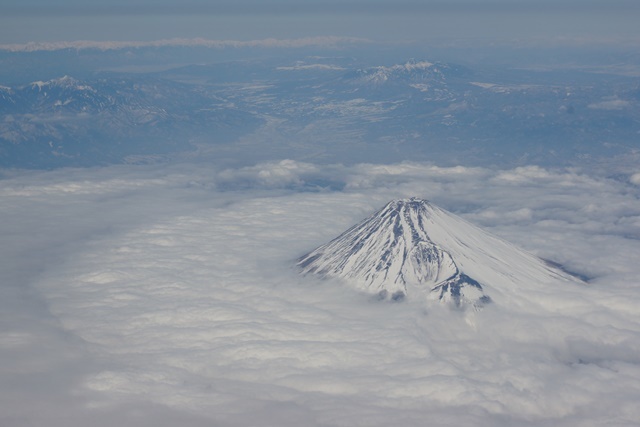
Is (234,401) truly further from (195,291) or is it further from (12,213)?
(12,213)

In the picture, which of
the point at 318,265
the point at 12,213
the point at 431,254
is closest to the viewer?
the point at 431,254

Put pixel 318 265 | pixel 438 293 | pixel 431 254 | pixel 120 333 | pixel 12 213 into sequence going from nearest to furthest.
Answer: pixel 120 333 < pixel 438 293 < pixel 431 254 < pixel 318 265 < pixel 12 213

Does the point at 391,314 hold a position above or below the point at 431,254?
below

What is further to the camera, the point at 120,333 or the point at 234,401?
the point at 120,333

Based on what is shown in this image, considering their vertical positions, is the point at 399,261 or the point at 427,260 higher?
the point at 427,260

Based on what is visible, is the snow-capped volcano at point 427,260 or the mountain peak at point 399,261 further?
the snow-capped volcano at point 427,260

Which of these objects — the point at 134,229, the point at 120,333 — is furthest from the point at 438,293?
the point at 134,229

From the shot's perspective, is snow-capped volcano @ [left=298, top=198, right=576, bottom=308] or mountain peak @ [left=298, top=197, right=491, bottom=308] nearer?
mountain peak @ [left=298, top=197, right=491, bottom=308]

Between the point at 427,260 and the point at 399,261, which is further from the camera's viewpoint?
the point at 399,261
